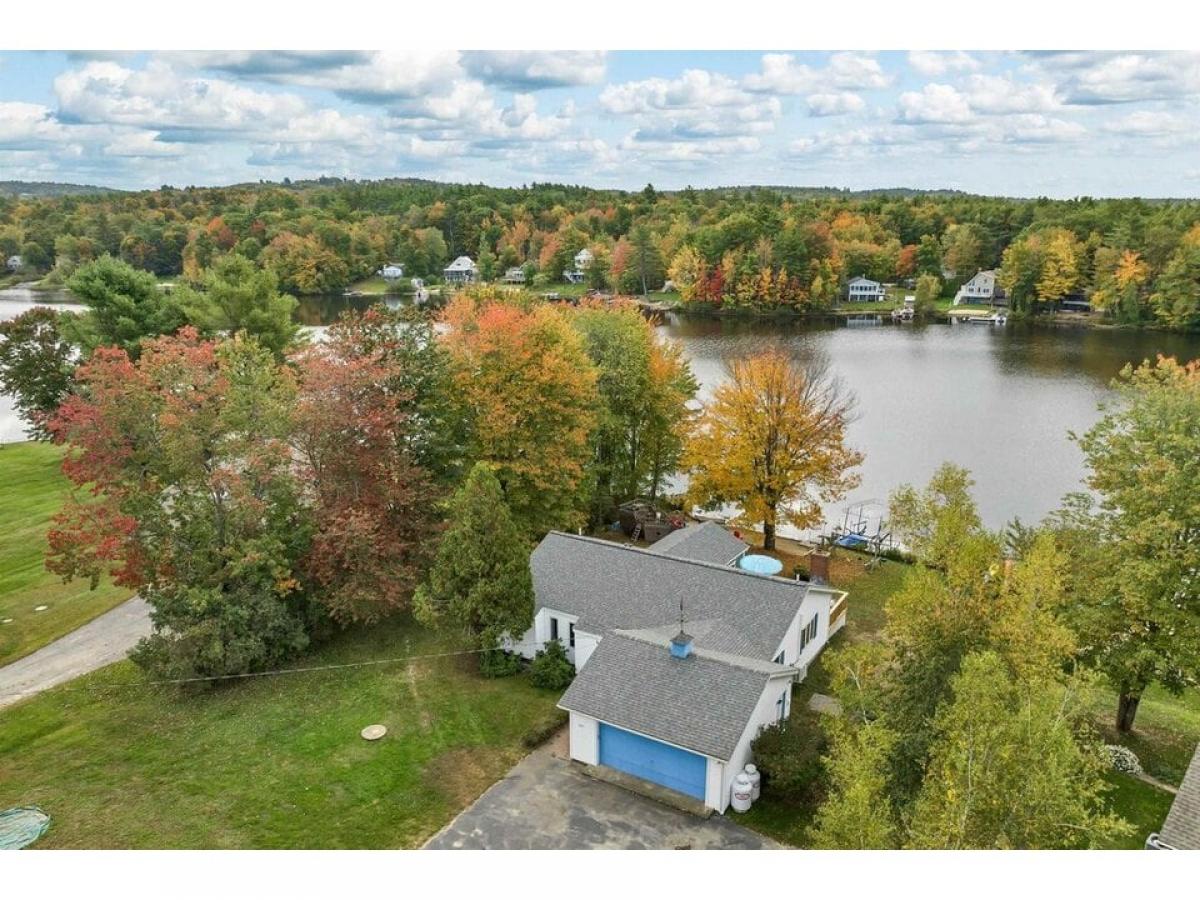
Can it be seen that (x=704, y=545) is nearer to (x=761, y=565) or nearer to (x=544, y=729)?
(x=761, y=565)

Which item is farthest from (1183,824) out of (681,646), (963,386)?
(963,386)

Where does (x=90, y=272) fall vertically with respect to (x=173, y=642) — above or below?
above

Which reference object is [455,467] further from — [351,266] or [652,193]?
[652,193]

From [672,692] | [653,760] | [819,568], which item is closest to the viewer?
[653,760]

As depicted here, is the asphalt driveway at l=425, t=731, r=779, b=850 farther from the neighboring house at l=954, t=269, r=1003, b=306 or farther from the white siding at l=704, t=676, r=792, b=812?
the neighboring house at l=954, t=269, r=1003, b=306

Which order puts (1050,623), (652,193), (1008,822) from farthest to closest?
(652,193)
(1050,623)
(1008,822)

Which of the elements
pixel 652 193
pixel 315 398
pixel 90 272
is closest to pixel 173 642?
pixel 315 398
